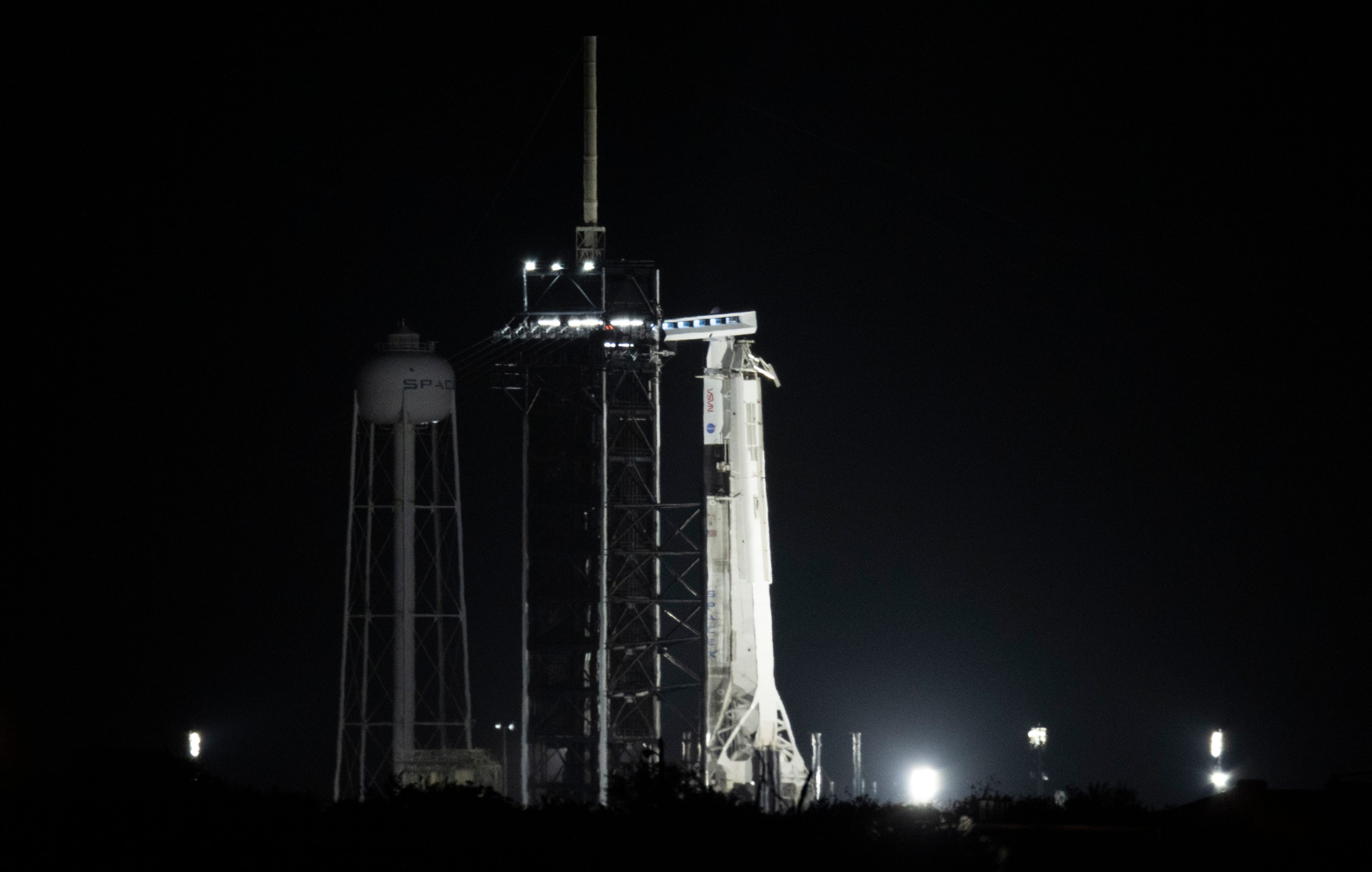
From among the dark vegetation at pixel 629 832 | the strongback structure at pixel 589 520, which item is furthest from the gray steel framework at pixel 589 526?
the dark vegetation at pixel 629 832

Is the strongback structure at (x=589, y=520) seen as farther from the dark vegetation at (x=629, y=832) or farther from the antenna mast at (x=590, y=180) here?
the dark vegetation at (x=629, y=832)

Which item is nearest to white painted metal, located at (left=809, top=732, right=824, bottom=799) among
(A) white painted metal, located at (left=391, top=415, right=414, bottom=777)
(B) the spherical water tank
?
(A) white painted metal, located at (left=391, top=415, right=414, bottom=777)

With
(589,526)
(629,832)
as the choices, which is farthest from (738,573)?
(629,832)

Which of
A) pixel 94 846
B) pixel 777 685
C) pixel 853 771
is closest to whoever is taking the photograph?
pixel 94 846

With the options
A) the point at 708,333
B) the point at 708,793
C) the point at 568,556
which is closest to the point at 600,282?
the point at 708,333

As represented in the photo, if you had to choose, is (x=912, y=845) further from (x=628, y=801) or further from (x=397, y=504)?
(x=397, y=504)

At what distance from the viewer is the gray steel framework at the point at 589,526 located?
A: 6425cm

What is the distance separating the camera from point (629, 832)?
31953 mm

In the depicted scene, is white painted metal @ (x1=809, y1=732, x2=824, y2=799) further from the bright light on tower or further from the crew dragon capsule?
the bright light on tower

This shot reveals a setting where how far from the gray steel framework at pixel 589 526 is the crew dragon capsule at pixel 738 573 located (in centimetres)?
160

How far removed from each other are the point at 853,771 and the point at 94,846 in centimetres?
7209

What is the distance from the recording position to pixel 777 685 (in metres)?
109

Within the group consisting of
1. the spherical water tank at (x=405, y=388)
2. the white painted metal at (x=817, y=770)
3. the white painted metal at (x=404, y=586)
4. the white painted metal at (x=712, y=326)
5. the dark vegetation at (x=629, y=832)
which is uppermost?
the white painted metal at (x=712, y=326)

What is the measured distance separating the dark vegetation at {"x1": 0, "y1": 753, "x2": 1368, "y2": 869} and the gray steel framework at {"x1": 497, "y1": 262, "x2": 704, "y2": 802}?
25.1 metres
